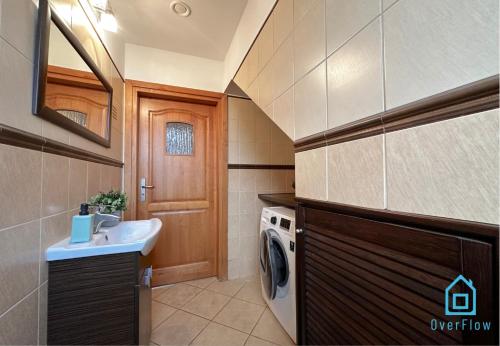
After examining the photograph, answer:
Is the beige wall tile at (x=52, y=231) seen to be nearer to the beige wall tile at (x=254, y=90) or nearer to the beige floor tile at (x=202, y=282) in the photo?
the beige wall tile at (x=254, y=90)

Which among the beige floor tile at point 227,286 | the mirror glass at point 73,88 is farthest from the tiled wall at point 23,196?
the beige floor tile at point 227,286

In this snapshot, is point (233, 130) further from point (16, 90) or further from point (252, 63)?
point (16, 90)

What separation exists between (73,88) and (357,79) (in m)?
1.39

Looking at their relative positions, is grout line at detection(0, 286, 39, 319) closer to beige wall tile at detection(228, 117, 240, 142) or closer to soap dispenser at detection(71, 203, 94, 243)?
soap dispenser at detection(71, 203, 94, 243)

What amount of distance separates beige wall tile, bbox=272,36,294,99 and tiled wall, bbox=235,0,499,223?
47 millimetres

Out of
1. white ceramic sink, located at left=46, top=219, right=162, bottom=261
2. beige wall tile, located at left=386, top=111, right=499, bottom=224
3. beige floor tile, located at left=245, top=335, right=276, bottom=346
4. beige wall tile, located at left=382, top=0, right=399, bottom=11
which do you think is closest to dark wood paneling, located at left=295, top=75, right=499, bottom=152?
beige wall tile, located at left=386, top=111, right=499, bottom=224

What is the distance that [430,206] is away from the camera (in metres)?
0.46

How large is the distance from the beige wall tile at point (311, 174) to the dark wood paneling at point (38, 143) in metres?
1.08

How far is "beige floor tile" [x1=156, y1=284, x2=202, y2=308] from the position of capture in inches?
71.3

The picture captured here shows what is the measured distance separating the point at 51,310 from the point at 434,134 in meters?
1.50

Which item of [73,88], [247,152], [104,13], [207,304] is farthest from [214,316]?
[104,13]

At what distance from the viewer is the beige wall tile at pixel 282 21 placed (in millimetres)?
1036

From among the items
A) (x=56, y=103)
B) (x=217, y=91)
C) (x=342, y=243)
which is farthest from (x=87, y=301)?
(x=217, y=91)

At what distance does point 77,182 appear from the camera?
111 centimetres
